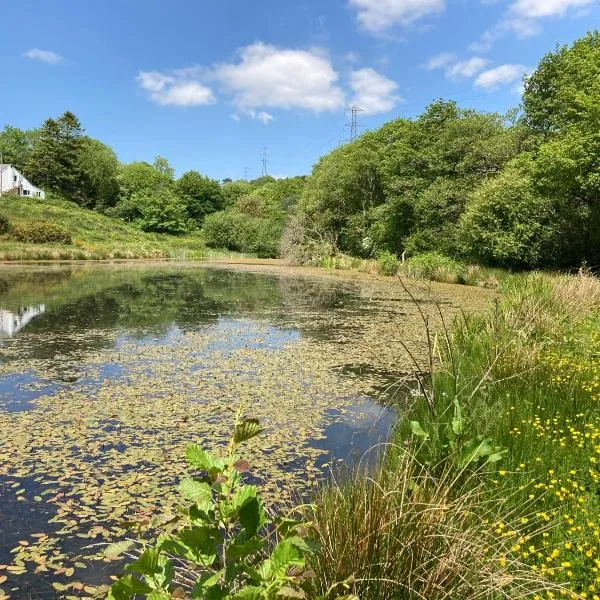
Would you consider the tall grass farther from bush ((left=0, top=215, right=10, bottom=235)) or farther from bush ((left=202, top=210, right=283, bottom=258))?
bush ((left=202, top=210, right=283, bottom=258))

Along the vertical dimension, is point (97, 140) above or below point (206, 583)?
above

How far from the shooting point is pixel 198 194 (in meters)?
67.0

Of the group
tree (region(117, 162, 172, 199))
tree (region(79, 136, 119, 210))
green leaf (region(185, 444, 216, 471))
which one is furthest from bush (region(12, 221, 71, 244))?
green leaf (region(185, 444, 216, 471))

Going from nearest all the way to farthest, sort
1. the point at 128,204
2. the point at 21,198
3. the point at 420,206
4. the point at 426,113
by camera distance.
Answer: the point at 420,206 < the point at 426,113 < the point at 21,198 < the point at 128,204

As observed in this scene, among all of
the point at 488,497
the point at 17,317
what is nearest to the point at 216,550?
the point at 488,497

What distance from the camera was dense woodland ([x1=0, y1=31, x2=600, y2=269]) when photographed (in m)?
18.0

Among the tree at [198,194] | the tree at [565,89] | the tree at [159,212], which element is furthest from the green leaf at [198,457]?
the tree at [198,194]

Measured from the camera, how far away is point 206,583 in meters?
1.31

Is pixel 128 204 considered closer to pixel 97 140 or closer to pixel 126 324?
pixel 97 140

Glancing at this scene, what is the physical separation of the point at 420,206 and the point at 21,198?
3895 cm

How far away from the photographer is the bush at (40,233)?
36438 millimetres

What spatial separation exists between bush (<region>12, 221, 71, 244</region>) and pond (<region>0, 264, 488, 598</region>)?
26183 millimetres

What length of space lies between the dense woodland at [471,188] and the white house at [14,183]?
21.9 meters

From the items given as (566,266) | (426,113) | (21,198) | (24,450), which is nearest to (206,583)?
(24,450)
